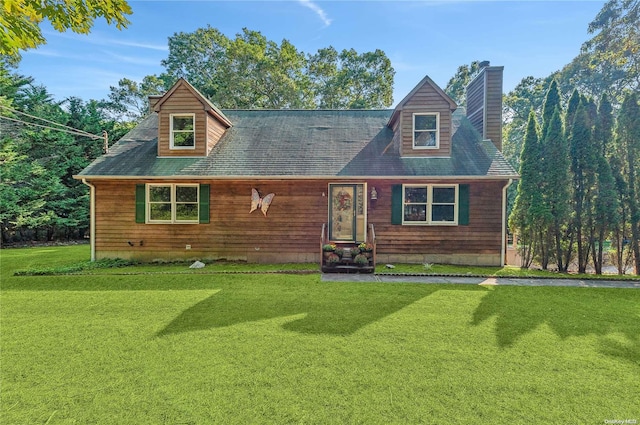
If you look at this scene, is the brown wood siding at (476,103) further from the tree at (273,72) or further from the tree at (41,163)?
the tree at (41,163)

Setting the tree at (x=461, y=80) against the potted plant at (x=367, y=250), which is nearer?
the potted plant at (x=367, y=250)

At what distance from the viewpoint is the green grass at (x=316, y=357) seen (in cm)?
254

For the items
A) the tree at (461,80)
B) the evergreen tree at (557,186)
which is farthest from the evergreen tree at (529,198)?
the tree at (461,80)

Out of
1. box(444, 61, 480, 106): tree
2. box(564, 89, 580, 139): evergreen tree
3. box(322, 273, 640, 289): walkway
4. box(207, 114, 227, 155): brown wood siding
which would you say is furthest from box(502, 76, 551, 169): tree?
box(207, 114, 227, 155): brown wood siding

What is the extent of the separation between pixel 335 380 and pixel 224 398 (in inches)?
42.7

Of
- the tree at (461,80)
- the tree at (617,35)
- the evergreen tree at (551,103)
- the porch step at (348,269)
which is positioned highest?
the tree at (461,80)

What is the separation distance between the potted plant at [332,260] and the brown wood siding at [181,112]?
5.75 m

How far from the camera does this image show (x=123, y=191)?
9719 millimetres

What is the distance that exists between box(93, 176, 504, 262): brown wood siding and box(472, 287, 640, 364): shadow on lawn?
9.77 ft

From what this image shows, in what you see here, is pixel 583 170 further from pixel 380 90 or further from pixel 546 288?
pixel 380 90

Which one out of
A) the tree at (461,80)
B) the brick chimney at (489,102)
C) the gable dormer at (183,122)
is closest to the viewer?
the gable dormer at (183,122)

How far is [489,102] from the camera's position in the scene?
10.7 m

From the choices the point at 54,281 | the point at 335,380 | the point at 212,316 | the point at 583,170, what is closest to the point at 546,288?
the point at 583,170

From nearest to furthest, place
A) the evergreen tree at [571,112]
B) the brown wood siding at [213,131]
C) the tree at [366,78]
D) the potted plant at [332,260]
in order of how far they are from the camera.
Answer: the potted plant at [332,260] < the evergreen tree at [571,112] < the brown wood siding at [213,131] < the tree at [366,78]
